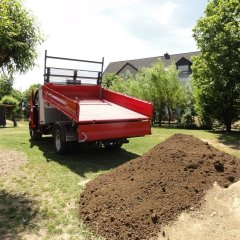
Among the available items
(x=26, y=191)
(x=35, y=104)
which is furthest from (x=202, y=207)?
(x=35, y=104)

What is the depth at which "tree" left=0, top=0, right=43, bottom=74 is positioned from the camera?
19.7 ft

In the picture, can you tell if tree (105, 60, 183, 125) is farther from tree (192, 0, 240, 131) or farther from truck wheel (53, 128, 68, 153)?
truck wheel (53, 128, 68, 153)

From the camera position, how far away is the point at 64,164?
10.1 m

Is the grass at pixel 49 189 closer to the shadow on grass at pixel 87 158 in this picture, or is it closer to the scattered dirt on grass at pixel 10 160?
the shadow on grass at pixel 87 158

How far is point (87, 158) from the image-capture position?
11148mm

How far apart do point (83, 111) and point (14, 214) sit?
5.68m

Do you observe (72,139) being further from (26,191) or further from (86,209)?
(86,209)

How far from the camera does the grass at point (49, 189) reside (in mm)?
5500

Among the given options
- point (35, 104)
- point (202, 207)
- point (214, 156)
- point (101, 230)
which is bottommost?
point (101, 230)

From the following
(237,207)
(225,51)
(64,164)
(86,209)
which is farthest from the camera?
(225,51)

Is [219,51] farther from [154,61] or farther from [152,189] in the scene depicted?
[154,61]

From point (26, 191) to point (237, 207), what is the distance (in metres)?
4.61

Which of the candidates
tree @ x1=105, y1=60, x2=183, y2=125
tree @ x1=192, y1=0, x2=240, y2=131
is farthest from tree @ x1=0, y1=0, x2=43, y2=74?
tree @ x1=105, y1=60, x2=183, y2=125

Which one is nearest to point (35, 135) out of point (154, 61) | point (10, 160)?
point (10, 160)
